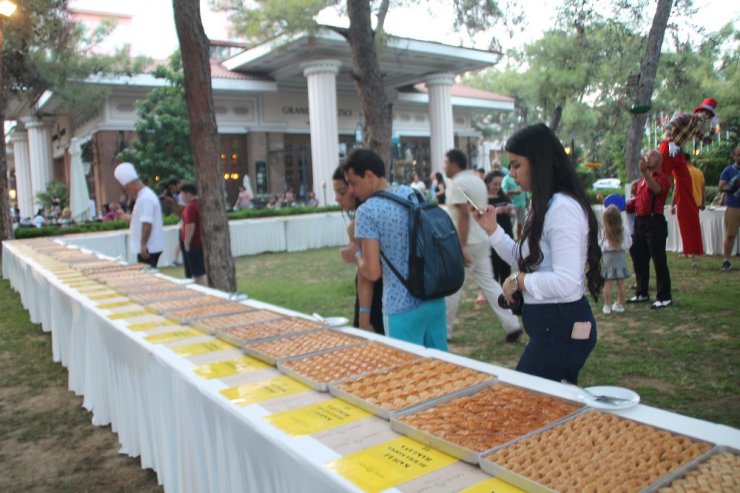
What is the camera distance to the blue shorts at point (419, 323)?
9.16 ft

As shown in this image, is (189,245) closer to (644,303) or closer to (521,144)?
(644,303)

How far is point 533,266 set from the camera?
2.05 m

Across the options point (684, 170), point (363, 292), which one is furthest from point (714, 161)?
point (363, 292)

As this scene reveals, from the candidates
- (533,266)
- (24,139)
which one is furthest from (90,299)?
(24,139)

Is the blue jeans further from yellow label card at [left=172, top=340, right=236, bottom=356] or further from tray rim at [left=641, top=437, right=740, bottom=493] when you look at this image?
yellow label card at [left=172, top=340, right=236, bottom=356]

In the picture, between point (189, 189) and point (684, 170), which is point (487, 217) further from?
point (684, 170)

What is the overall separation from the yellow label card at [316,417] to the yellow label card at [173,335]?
1.14 meters

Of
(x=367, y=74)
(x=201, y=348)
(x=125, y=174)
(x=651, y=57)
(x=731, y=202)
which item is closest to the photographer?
(x=201, y=348)

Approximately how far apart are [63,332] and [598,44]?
12.4 metres

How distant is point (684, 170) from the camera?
7176mm

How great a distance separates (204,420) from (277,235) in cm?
1210

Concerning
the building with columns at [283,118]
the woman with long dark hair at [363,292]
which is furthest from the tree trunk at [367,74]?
the building with columns at [283,118]

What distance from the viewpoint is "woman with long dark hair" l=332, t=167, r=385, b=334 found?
117 inches

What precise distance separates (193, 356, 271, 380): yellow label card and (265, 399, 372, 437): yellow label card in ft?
1.57
